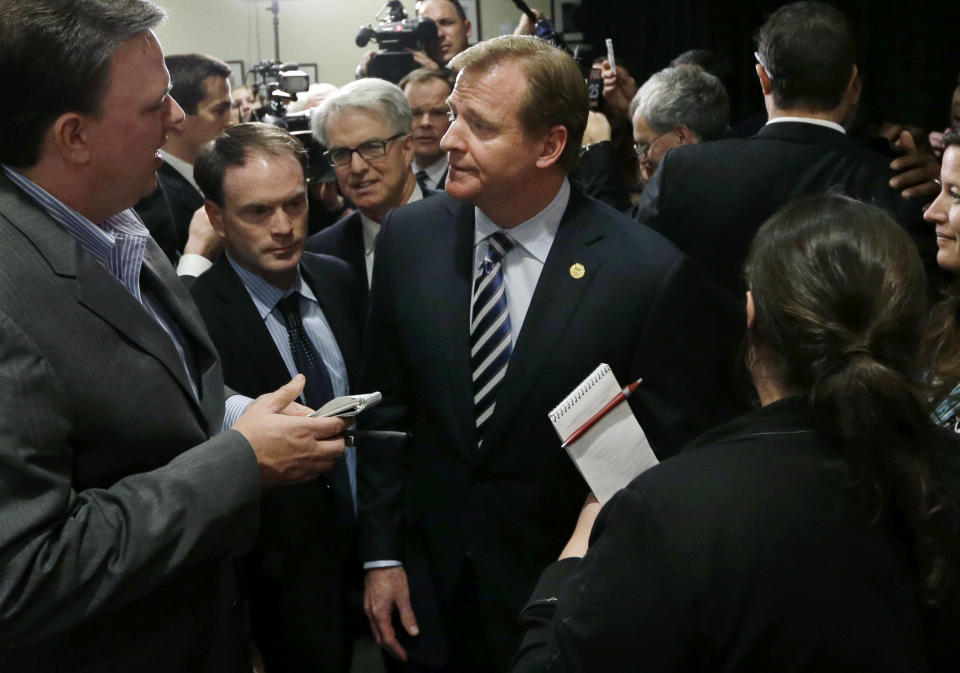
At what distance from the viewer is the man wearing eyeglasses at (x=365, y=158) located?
118 inches

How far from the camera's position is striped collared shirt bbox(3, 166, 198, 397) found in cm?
135

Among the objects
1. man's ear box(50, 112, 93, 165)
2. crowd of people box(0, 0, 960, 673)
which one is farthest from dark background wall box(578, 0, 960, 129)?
man's ear box(50, 112, 93, 165)

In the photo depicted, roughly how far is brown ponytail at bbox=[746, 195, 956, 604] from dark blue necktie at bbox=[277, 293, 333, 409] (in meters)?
1.33

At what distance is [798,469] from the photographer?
1020 millimetres

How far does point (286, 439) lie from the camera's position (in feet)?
4.72

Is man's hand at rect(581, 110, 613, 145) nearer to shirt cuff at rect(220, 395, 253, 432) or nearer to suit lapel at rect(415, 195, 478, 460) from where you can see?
suit lapel at rect(415, 195, 478, 460)

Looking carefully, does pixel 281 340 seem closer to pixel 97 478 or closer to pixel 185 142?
pixel 97 478

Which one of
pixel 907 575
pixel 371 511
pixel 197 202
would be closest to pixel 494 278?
pixel 371 511

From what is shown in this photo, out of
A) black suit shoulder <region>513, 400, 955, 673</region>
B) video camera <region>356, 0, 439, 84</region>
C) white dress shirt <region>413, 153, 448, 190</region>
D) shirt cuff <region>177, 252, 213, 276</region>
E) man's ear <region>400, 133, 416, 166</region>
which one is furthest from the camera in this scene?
video camera <region>356, 0, 439, 84</region>

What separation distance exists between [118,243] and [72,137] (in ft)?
0.62

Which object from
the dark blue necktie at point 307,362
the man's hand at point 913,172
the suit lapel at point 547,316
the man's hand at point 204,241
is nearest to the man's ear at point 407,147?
the man's hand at point 204,241

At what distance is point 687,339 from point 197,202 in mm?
2150

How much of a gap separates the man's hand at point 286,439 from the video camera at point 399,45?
3433 millimetres

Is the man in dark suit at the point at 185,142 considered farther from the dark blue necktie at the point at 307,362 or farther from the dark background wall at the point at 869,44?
the dark background wall at the point at 869,44
